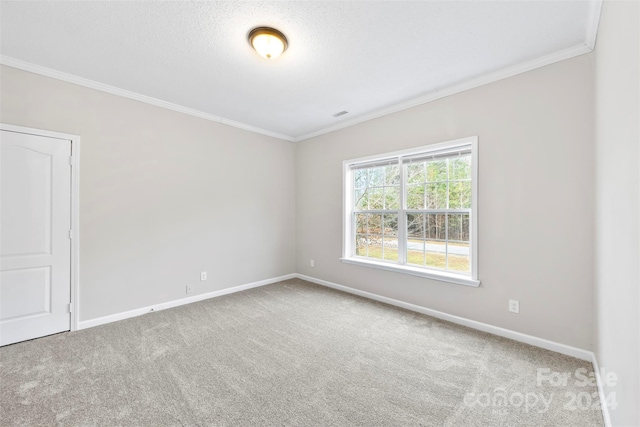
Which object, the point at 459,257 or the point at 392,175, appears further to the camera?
the point at 392,175

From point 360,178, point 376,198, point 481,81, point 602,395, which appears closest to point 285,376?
point 602,395

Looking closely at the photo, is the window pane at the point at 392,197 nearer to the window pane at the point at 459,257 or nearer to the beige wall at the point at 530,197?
the beige wall at the point at 530,197

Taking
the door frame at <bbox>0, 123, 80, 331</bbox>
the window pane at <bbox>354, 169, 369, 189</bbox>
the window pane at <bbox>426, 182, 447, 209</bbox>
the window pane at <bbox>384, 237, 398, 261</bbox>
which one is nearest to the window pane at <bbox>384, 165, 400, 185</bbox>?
the window pane at <bbox>354, 169, 369, 189</bbox>

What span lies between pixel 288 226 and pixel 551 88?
394 cm

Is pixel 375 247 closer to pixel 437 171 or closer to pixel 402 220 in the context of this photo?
pixel 402 220

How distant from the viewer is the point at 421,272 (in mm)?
3209

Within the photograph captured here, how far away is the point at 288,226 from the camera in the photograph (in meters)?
4.89

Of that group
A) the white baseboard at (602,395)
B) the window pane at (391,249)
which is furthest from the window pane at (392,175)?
the white baseboard at (602,395)

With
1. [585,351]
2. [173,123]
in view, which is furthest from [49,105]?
[585,351]

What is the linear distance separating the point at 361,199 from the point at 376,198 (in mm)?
283

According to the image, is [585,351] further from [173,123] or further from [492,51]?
[173,123]

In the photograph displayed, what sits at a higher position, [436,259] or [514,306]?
[436,259]

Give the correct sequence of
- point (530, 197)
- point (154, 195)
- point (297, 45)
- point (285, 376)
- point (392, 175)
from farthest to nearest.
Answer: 1. point (392, 175)
2. point (154, 195)
3. point (530, 197)
4. point (297, 45)
5. point (285, 376)

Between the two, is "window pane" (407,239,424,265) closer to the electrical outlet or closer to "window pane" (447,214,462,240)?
"window pane" (447,214,462,240)
